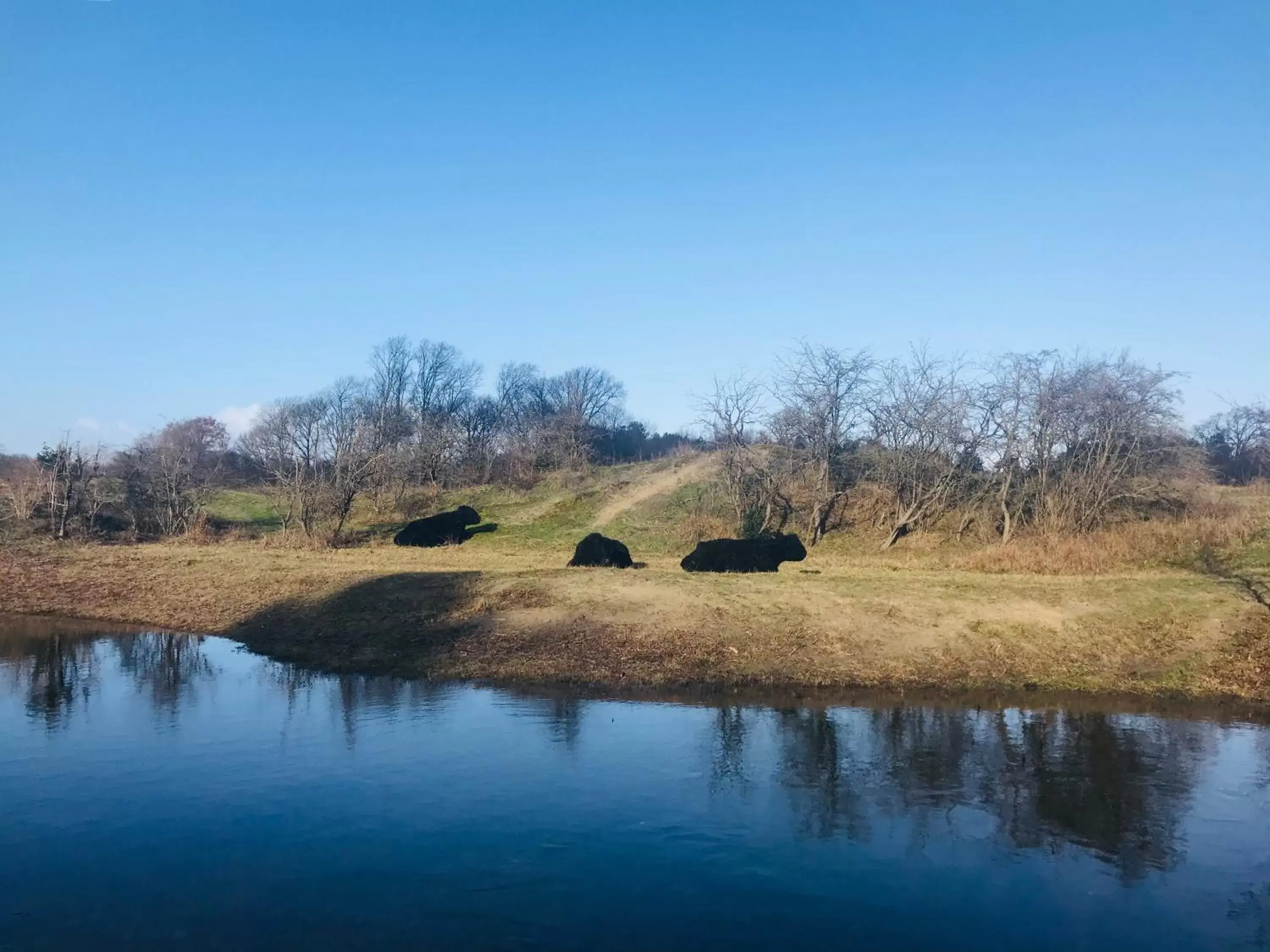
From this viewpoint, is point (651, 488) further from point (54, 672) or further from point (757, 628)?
point (54, 672)

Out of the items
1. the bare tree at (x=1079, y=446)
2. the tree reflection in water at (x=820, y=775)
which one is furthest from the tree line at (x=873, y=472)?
the tree reflection in water at (x=820, y=775)

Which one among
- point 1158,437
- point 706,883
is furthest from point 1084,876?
point 1158,437

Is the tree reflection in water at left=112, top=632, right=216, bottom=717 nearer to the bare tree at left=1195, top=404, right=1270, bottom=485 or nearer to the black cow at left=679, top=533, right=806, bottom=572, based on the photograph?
the black cow at left=679, top=533, right=806, bottom=572

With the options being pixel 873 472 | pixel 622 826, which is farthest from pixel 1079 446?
pixel 622 826

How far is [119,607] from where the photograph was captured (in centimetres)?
2302

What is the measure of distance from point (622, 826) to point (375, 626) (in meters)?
10.6

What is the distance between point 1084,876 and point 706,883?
11.1ft

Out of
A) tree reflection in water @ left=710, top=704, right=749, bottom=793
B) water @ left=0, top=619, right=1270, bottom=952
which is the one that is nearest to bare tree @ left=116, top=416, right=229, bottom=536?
water @ left=0, top=619, right=1270, bottom=952

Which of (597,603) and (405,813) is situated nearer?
(405,813)

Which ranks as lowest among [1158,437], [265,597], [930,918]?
[930,918]

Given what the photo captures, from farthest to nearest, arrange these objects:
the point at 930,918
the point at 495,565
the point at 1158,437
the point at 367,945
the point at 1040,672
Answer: the point at 1158,437
the point at 495,565
the point at 1040,672
the point at 930,918
the point at 367,945

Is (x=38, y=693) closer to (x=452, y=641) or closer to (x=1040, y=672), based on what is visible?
(x=452, y=641)

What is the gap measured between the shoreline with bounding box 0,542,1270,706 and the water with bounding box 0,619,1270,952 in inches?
63.4

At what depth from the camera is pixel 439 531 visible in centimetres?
3594
